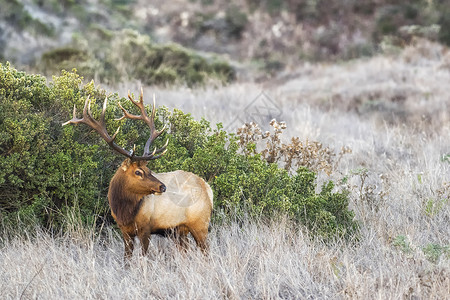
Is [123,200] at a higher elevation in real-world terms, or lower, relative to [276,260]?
higher

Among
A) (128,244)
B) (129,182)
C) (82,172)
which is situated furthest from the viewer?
(82,172)

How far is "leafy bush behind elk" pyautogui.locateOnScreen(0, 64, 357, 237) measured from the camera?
13.2ft

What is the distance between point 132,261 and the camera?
3.42m

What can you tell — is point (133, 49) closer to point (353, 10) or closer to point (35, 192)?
point (35, 192)

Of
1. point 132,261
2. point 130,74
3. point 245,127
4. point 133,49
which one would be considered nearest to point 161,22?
point 133,49

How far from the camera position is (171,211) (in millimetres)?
3170

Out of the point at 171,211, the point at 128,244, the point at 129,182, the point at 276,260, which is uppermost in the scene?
the point at 129,182

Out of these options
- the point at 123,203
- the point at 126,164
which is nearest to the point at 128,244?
the point at 123,203

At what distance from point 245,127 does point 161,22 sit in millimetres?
21157

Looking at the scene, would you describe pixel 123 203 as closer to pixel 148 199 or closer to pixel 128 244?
pixel 148 199

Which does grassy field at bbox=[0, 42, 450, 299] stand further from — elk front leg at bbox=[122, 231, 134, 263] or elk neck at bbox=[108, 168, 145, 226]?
elk neck at bbox=[108, 168, 145, 226]

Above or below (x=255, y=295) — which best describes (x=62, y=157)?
above

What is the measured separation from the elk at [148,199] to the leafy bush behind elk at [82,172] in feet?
2.88

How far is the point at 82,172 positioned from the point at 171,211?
4.33 feet
